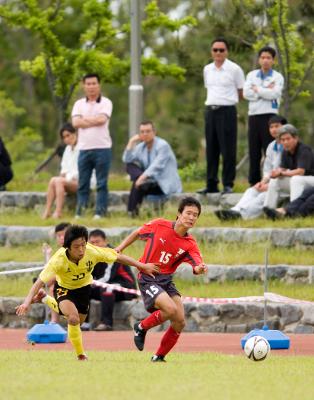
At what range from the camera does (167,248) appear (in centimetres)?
1478

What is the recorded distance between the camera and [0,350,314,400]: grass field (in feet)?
36.6

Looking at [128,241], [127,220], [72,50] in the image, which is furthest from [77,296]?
[72,50]

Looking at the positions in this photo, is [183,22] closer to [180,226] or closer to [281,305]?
[281,305]

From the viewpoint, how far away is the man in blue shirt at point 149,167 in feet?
74.8

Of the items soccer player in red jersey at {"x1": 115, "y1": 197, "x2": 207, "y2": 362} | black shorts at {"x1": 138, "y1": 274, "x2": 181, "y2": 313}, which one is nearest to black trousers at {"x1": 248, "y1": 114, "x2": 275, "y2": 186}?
soccer player in red jersey at {"x1": 115, "y1": 197, "x2": 207, "y2": 362}

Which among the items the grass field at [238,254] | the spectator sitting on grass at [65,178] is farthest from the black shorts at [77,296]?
the spectator sitting on grass at [65,178]

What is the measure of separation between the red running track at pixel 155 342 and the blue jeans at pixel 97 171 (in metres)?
4.13

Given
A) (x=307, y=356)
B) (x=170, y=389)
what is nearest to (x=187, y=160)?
(x=307, y=356)

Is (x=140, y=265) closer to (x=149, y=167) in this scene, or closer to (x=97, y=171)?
(x=149, y=167)

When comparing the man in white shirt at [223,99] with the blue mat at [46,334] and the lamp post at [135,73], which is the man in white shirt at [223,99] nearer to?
the lamp post at [135,73]

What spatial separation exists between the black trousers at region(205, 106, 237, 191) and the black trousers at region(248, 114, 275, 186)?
271mm

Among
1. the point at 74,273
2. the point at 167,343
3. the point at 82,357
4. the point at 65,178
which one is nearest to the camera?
the point at 82,357

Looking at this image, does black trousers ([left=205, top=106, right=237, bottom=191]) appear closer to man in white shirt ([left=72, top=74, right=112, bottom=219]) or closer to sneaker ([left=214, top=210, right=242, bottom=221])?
sneaker ([left=214, top=210, right=242, bottom=221])

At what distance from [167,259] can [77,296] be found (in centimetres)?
100
